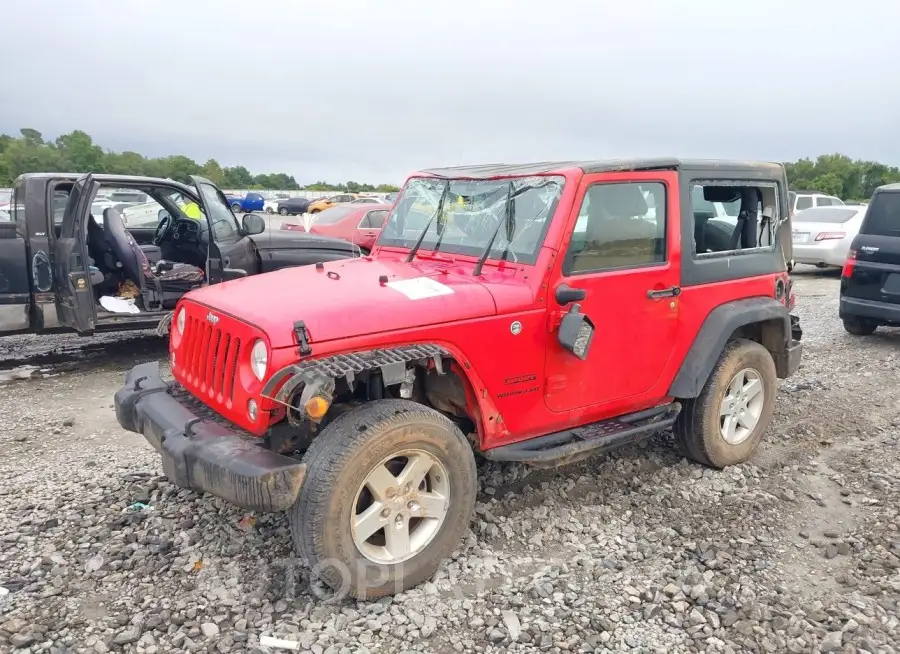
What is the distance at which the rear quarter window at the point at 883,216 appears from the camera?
7.75 m

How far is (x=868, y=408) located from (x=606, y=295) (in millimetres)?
Answer: 3522

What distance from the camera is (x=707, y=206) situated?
4.46m

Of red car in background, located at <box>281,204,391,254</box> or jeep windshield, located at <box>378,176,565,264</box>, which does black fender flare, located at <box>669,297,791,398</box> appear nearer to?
jeep windshield, located at <box>378,176,565,264</box>

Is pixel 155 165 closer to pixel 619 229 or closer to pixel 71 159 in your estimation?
pixel 71 159

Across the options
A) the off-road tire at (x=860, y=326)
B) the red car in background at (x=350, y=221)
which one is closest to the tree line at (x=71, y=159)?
the red car in background at (x=350, y=221)

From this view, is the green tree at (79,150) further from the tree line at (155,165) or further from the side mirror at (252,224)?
the side mirror at (252,224)

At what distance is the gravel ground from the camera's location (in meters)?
2.89

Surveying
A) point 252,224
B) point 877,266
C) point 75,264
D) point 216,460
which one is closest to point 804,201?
point 877,266

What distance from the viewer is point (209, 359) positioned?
3.37 metres

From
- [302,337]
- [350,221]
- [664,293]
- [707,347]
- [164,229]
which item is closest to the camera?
[302,337]

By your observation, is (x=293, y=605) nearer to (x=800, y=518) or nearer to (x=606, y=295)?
(x=606, y=295)

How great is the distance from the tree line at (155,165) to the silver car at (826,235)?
21098mm

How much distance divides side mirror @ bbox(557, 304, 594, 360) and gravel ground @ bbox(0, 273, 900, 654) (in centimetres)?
104

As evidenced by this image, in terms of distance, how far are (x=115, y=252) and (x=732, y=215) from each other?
5.83 m
